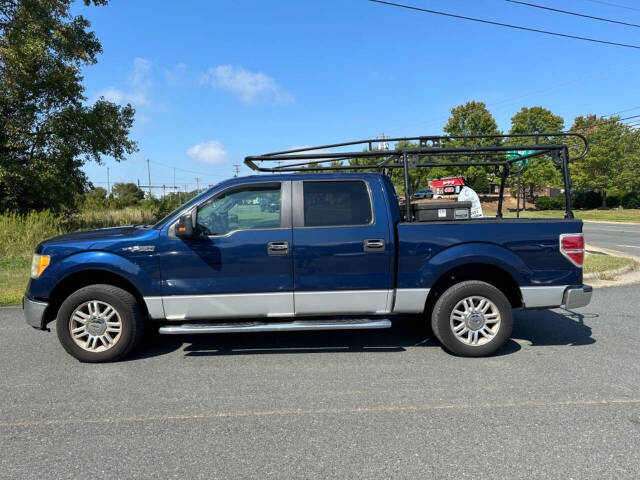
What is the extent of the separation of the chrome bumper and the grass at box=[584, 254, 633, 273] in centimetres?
474

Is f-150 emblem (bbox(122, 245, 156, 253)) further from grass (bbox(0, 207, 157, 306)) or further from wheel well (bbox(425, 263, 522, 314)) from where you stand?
grass (bbox(0, 207, 157, 306))

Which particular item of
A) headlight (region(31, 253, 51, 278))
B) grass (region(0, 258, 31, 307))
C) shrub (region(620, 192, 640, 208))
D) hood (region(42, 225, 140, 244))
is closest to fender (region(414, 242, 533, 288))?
hood (region(42, 225, 140, 244))

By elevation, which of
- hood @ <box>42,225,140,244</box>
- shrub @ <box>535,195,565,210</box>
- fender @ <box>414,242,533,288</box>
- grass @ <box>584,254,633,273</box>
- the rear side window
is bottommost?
grass @ <box>584,254,633,273</box>

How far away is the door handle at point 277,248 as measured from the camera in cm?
416

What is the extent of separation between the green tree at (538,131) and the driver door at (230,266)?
120 ft

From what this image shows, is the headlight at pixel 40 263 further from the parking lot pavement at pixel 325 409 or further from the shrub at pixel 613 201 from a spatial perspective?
the shrub at pixel 613 201

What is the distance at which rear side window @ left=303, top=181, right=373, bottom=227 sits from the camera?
14.1 feet

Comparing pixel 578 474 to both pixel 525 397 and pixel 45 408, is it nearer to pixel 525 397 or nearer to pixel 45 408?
pixel 525 397

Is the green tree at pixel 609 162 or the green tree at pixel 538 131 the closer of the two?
the green tree at pixel 609 162

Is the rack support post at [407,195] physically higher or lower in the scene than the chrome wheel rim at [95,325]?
higher

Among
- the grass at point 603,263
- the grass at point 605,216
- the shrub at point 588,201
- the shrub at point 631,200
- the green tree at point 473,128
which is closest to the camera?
the grass at point 603,263

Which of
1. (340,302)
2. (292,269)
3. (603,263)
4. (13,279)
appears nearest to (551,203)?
(603,263)

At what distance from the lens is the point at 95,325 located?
4.20 m

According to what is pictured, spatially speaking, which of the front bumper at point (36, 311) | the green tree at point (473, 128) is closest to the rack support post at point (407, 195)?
the front bumper at point (36, 311)
